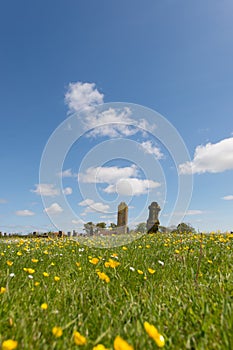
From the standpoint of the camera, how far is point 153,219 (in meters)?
17.3

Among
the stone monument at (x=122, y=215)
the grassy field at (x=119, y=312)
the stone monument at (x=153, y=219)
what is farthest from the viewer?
the stone monument at (x=153, y=219)

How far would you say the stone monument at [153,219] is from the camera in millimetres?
17281

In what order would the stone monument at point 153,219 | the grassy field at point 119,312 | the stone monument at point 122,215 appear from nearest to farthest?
the grassy field at point 119,312 < the stone monument at point 122,215 < the stone monument at point 153,219

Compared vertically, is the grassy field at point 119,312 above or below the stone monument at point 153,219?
below

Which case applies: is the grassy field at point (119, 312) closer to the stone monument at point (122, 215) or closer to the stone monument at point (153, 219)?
the stone monument at point (122, 215)

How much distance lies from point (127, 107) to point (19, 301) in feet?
17.8

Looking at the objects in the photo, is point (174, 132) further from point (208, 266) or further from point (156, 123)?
point (208, 266)

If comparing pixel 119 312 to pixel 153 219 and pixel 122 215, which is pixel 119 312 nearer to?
pixel 122 215

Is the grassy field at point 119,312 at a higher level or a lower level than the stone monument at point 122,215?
lower

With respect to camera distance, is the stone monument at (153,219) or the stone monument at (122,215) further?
the stone monument at (153,219)

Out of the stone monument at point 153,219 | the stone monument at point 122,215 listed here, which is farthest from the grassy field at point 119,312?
the stone monument at point 153,219

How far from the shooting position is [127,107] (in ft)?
23.5

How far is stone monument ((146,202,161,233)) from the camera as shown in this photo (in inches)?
680

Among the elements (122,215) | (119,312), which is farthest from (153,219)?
(119,312)
